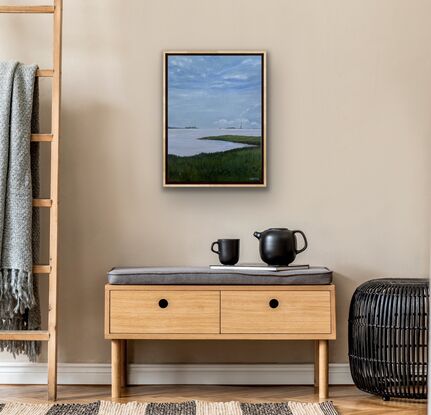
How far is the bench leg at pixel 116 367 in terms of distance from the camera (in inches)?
121

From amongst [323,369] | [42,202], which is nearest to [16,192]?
[42,202]

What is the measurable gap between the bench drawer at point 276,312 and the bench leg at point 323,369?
79mm

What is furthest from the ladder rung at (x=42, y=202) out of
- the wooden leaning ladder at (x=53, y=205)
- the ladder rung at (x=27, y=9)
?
the ladder rung at (x=27, y=9)

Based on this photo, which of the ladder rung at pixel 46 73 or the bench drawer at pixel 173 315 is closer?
the bench drawer at pixel 173 315

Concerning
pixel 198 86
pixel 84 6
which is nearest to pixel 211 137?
pixel 198 86

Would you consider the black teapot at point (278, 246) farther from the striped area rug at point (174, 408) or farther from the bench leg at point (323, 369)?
the striped area rug at point (174, 408)

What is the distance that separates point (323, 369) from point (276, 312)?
0.30 metres

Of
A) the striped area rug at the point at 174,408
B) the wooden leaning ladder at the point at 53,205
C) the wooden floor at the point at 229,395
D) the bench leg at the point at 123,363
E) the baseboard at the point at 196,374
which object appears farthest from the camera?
the baseboard at the point at 196,374

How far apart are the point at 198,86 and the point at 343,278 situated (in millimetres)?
1053

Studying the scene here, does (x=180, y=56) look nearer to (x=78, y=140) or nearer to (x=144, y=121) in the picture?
(x=144, y=121)

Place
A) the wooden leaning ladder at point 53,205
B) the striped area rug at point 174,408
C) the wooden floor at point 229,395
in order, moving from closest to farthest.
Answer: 1. the striped area rug at point 174,408
2. the wooden floor at point 229,395
3. the wooden leaning ladder at point 53,205

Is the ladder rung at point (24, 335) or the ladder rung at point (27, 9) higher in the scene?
the ladder rung at point (27, 9)

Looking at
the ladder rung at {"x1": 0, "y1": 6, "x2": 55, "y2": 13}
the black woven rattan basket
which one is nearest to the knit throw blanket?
the ladder rung at {"x1": 0, "y1": 6, "x2": 55, "y2": 13}

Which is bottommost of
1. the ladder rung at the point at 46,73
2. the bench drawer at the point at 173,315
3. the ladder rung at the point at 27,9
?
the bench drawer at the point at 173,315
